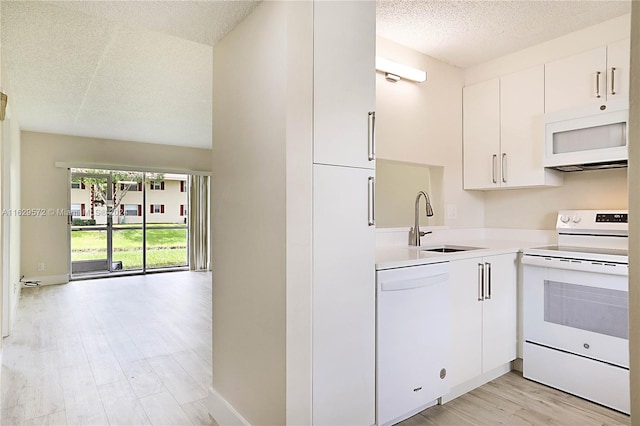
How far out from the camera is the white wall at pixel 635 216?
0.42 meters

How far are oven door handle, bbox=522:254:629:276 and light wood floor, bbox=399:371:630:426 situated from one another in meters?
0.78

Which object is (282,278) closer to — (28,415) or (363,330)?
(363,330)

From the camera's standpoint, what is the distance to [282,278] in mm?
1563

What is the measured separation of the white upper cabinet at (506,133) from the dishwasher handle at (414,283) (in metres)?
1.34

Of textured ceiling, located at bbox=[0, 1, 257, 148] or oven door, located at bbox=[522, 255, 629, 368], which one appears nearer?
textured ceiling, located at bbox=[0, 1, 257, 148]

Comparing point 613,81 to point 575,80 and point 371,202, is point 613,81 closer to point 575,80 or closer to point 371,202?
point 575,80

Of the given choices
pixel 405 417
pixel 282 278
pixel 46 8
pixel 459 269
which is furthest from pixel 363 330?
pixel 46 8

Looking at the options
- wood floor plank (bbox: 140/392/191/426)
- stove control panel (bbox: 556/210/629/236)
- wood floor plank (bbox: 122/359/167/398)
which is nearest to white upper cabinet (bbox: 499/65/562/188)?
stove control panel (bbox: 556/210/629/236)

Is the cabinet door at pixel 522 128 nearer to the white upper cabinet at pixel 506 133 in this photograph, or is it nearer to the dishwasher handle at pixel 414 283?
the white upper cabinet at pixel 506 133

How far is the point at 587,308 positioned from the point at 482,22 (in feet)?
6.40

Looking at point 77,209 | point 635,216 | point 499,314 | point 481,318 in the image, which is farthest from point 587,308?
point 77,209

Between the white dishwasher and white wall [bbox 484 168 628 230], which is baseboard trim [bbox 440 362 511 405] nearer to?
the white dishwasher

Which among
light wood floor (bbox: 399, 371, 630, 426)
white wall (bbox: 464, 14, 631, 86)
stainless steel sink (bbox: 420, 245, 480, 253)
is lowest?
light wood floor (bbox: 399, 371, 630, 426)

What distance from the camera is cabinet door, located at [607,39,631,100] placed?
Answer: 2447mm
